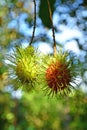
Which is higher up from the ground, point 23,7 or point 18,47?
point 23,7

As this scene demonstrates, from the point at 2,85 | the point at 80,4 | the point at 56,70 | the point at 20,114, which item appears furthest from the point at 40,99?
the point at 56,70

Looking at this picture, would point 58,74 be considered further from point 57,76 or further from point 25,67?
point 25,67

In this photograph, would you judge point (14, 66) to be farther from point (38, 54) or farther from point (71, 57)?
point (71, 57)

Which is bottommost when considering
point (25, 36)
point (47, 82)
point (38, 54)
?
point (47, 82)

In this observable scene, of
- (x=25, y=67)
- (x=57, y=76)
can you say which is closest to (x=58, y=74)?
(x=57, y=76)
